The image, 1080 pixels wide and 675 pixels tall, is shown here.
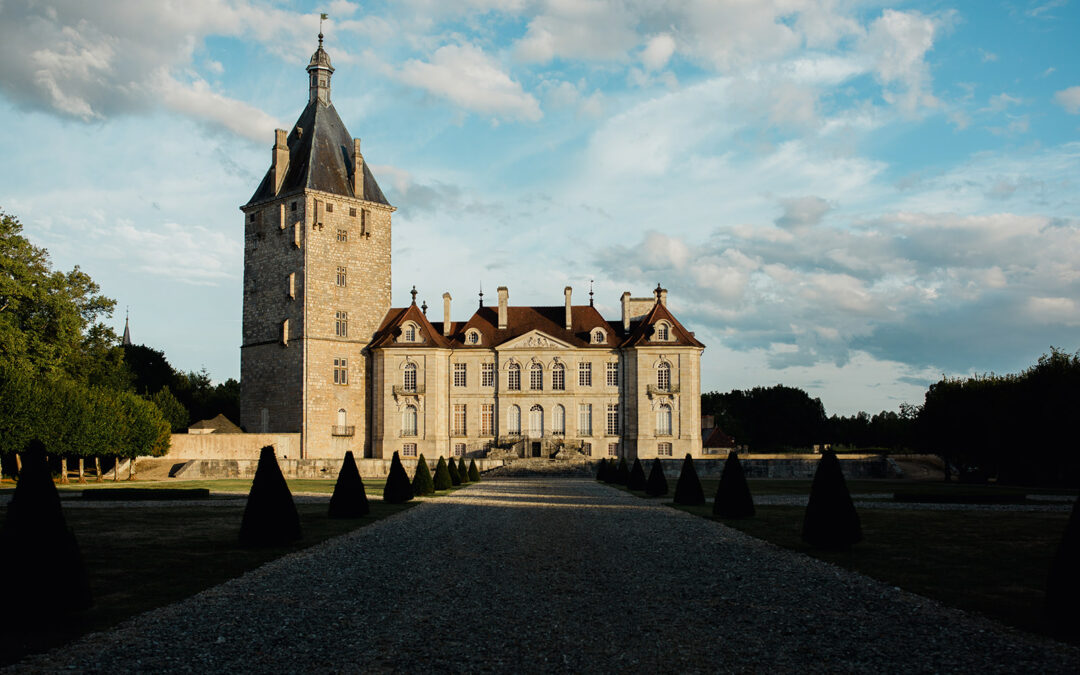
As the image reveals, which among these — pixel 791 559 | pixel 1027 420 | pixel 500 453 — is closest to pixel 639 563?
pixel 791 559

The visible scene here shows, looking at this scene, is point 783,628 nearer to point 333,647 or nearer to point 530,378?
point 333,647

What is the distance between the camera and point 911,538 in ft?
50.7

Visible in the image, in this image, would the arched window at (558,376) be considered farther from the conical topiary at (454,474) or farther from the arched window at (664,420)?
the conical topiary at (454,474)

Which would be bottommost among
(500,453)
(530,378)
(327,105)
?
(500,453)

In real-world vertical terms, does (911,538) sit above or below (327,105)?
below

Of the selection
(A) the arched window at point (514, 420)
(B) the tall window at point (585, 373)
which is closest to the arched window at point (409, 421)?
(A) the arched window at point (514, 420)

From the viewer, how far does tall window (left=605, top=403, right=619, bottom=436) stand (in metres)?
54.1

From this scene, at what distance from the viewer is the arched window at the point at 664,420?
53.3m

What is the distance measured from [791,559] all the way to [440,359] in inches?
1664

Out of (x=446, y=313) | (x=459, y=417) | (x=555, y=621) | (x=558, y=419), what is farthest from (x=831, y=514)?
(x=446, y=313)

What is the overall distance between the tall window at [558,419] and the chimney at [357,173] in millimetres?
17411

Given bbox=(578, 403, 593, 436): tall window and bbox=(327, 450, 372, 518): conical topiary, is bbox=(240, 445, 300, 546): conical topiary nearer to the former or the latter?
bbox=(327, 450, 372, 518): conical topiary

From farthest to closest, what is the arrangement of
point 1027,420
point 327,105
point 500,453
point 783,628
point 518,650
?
1. point 327,105
2. point 500,453
3. point 1027,420
4. point 783,628
5. point 518,650

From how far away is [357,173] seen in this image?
54.1 meters
